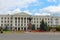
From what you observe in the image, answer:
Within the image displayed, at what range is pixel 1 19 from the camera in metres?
Result: 131

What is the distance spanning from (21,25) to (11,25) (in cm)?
588

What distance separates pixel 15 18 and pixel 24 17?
17.8 ft

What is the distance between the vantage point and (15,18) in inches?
5118

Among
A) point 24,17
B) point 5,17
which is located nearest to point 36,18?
point 24,17

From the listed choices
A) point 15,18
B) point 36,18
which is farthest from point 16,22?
point 36,18

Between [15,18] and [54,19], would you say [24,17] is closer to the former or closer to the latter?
[15,18]

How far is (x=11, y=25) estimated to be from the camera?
433ft

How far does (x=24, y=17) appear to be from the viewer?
12838 centimetres

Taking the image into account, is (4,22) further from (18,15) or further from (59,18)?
(59,18)

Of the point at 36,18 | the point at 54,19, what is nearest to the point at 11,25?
the point at 36,18

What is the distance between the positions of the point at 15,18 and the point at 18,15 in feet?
10.7

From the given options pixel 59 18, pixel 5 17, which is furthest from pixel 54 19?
pixel 5 17

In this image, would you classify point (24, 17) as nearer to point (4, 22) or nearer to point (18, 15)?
point (18, 15)

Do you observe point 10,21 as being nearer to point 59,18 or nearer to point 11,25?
point 11,25
